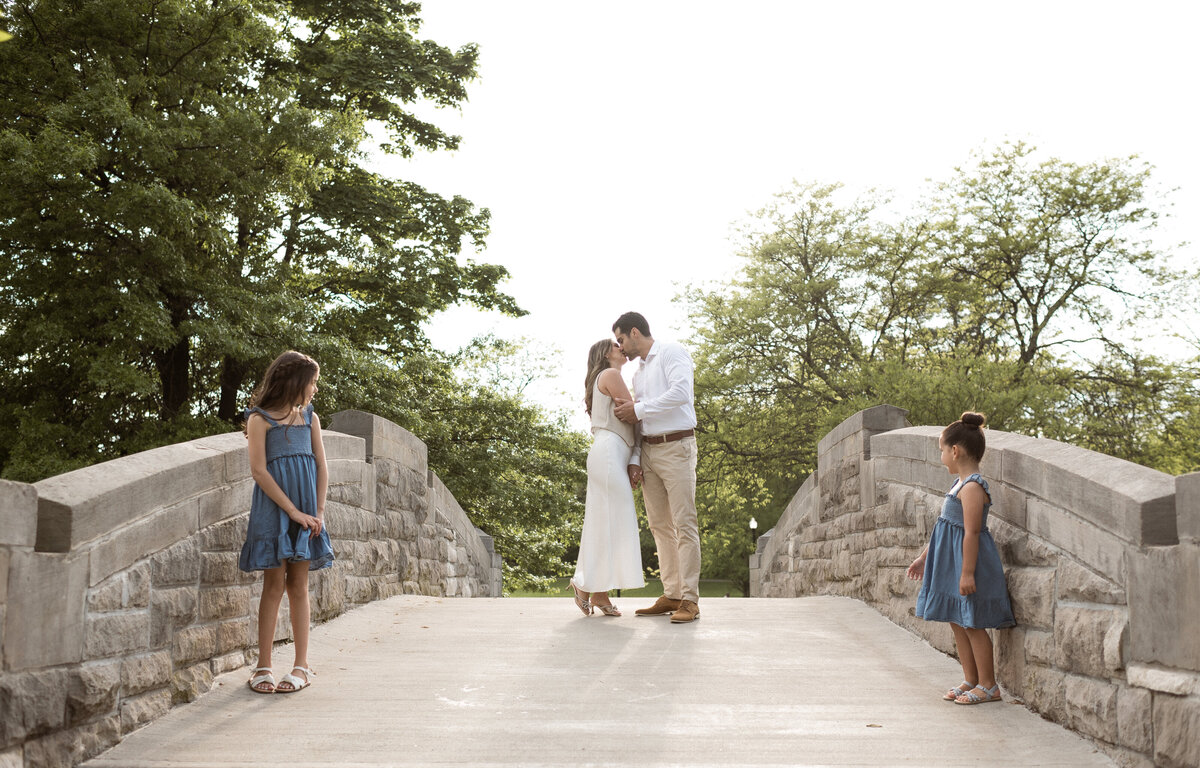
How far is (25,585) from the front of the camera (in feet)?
10.7

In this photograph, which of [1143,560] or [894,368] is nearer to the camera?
[1143,560]

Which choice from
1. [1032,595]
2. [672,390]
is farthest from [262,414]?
[1032,595]

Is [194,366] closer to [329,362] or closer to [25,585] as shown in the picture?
[329,362]

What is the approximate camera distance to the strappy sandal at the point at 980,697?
14.8 feet

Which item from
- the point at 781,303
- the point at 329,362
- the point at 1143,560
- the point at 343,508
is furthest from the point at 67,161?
the point at 781,303

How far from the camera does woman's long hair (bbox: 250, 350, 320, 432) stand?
4664 millimetres

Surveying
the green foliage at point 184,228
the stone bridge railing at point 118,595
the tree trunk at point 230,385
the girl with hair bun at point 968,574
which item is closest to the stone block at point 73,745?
the stone bridge railing at point 118,595

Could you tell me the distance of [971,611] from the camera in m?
4.51

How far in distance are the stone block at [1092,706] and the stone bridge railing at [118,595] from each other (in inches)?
146

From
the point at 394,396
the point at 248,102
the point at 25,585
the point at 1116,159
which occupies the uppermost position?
the point at 1116,159

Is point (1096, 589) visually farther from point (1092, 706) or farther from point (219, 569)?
point (219, 569)

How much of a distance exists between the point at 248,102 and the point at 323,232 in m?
3.94

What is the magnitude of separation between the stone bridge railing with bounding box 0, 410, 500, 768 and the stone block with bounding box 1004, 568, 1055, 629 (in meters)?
3.66

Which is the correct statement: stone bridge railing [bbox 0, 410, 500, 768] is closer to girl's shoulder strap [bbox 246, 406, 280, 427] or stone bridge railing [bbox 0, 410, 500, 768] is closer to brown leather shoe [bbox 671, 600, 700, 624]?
girl's shoulder strap [bbox 246, 406, 280, 427]
